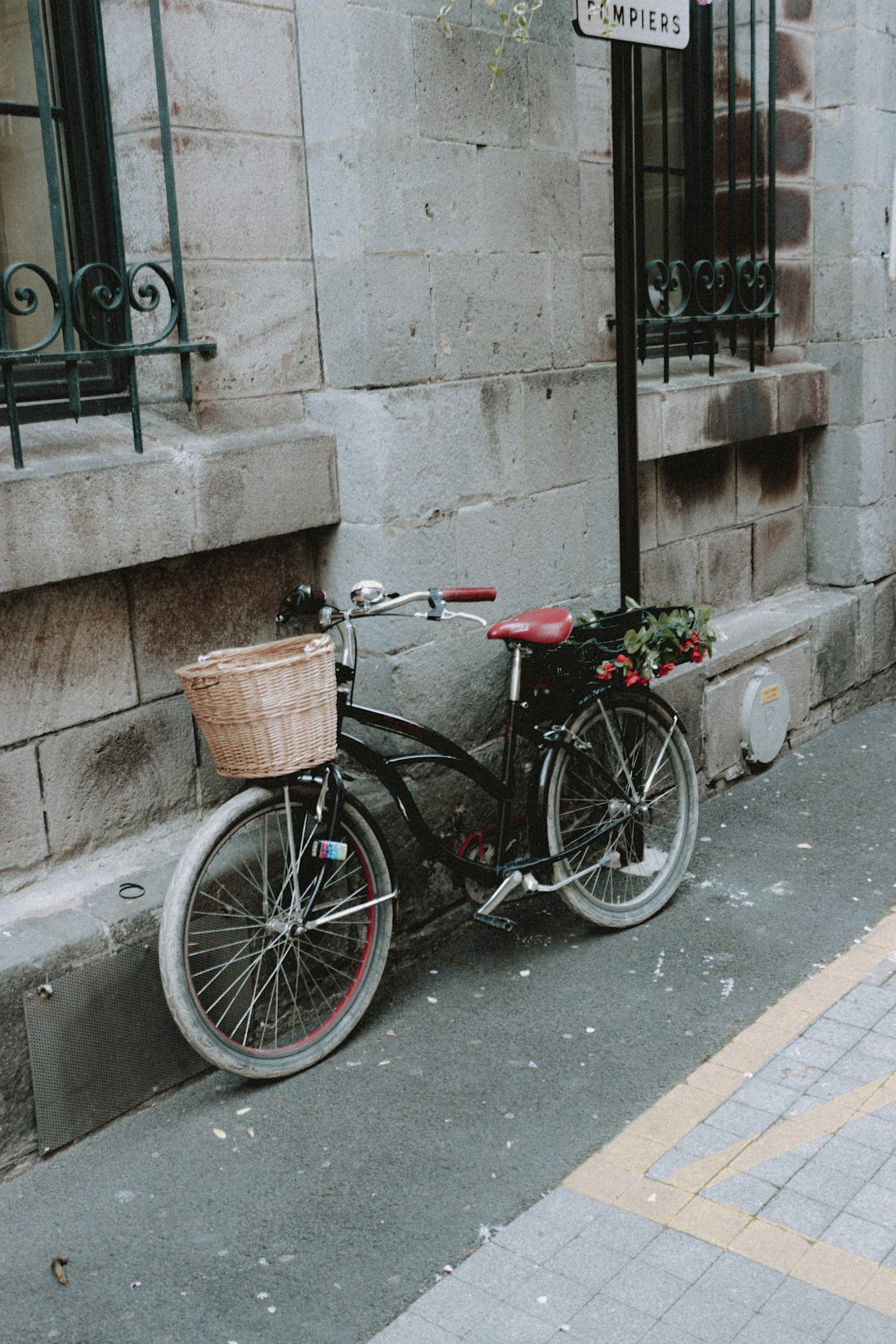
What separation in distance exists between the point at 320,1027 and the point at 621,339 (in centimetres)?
261

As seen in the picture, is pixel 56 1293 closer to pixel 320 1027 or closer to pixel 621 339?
pixel 320 1027

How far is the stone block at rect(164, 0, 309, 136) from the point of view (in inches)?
161

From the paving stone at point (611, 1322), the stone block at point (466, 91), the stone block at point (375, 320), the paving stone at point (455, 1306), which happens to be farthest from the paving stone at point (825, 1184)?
the stone block at point (466, 91)

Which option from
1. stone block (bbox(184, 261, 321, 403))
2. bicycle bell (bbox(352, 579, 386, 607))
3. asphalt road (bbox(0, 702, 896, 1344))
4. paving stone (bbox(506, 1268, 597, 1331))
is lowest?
asphalt road (bbox(0, 702, 896, 1344))

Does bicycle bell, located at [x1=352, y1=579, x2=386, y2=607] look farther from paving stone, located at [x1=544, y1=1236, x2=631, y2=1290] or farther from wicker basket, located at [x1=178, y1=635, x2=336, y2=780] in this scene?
paving stone, located at [x1=544, y1=1236, x2=631, y2=1290]

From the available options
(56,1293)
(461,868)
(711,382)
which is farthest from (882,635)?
(56,1293)

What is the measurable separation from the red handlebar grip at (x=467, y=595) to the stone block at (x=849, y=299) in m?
3.58

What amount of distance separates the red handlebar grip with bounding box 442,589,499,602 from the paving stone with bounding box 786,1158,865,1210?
5.91 ft

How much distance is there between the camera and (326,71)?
170 inches

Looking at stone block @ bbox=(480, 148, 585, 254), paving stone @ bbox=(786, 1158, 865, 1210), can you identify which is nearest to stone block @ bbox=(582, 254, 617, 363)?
stone block @ bbox=(480, 148, 585, 254)

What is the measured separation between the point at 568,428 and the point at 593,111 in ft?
4.40

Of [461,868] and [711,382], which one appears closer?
[461,868]

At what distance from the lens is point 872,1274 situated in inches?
119

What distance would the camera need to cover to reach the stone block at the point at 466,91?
445cm
